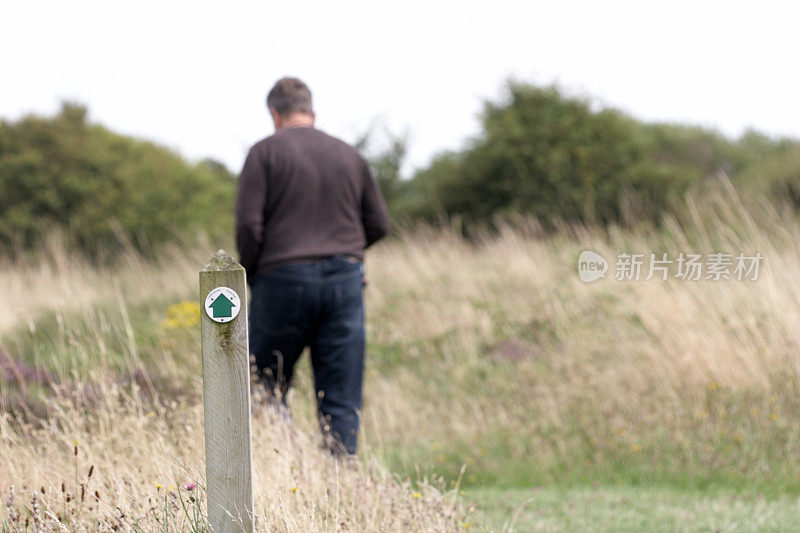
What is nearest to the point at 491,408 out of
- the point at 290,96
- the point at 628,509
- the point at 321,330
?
the point at 628,509

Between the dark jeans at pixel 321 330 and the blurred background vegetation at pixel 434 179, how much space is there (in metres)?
7.56

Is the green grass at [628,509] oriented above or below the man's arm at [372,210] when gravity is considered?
below

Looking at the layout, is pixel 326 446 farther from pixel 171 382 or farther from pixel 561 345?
pixel 561 345

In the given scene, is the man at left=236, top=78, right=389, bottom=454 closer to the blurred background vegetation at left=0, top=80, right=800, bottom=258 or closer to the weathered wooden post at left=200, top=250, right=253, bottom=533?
the weathered wooden post at left=200, top=250, right=253, bottom=533

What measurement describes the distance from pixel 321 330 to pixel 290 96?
3.98 feet

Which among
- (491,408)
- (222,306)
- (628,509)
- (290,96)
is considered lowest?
(628,509)

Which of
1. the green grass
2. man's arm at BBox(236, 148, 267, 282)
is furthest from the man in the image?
the green grass

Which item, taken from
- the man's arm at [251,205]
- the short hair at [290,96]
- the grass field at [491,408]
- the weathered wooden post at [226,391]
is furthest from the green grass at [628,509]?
the short hair at [290,96]

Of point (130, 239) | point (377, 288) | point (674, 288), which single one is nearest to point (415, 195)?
point (130, 239)

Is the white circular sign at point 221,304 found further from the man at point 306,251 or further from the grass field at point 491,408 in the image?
the man at point 306,251

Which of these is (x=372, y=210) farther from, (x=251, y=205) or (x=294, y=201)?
(x=251, y=205)

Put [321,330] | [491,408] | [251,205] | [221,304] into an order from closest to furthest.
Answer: [221,304]
[251,205]
[321,330]
[491,408]

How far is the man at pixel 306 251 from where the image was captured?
3.98 meters

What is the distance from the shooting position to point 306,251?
156 inches
